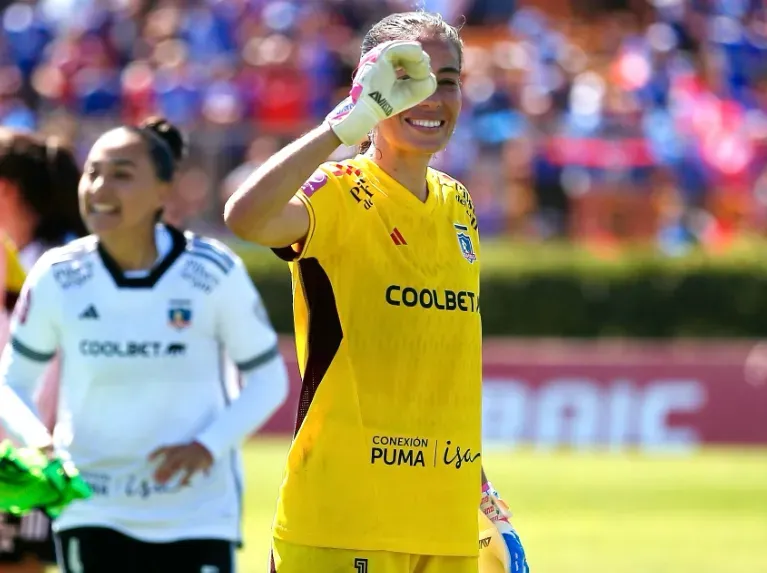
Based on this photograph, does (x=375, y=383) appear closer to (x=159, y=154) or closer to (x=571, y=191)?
(x=159, y=154)

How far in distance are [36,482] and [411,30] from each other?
76.1 inches

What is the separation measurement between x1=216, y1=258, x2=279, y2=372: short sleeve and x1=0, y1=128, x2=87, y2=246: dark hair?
1.33 m

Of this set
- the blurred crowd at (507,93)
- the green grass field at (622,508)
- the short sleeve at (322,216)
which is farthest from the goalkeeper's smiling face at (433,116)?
the blurred crowd at (507,93)

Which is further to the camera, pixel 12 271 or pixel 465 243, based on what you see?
pixel 12 271

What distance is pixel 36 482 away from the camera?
16.8 feet

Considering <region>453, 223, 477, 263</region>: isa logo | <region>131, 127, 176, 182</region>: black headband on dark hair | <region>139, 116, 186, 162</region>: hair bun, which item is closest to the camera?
<region>453, 223, 477, 263</region>: isa logo

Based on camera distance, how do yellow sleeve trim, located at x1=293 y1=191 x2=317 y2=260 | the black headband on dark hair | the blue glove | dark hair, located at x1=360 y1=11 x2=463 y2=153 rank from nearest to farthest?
yellow sleeve trim, located at x1=293 y1=191 x2=317 y2=260
dark hair, located at x1=360 y1=11 x2=463 y2=153
the blue glove
the black headband on dark hair

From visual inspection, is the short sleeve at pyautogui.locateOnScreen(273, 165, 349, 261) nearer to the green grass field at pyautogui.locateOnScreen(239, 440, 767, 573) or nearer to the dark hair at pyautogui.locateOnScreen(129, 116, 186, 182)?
the dark hair at pyautogui.locateOnScreen(129, 116, 186, 182)

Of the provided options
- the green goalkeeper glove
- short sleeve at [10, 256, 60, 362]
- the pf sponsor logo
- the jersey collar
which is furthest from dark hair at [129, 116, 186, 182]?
the green goalkeeper glove

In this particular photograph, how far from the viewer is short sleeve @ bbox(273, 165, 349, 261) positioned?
13.2ft

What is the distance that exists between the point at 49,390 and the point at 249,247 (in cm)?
1334

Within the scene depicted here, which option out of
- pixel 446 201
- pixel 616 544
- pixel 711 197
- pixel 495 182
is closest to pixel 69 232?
pixel 446 201

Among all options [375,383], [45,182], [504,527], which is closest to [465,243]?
[375,383]

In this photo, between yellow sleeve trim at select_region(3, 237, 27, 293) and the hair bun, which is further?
yellow sleeve trim at select_region(3, 237, 27, 293)
